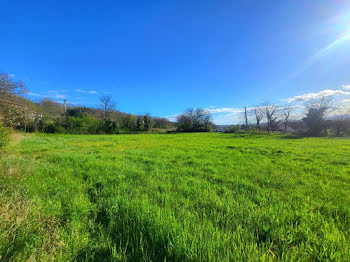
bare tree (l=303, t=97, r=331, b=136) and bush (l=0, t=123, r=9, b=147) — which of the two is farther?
bare tree (l=303, t=97, r=331, b=136)

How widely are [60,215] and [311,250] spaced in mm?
3640

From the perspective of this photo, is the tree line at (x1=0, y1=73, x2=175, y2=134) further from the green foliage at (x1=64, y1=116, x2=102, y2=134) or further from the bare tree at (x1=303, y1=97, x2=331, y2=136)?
the bare tree at (x1=303, y1=97, x2=331, y2=136)

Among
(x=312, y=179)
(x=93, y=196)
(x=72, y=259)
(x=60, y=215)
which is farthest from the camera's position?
(x=312, y=179)

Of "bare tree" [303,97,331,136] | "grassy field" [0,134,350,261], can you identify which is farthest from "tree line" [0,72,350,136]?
"grassy field" [0,134,350,261]

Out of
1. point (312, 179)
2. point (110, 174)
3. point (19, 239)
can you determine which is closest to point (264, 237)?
point (19, 239)

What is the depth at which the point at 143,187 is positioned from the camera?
11.1 feet

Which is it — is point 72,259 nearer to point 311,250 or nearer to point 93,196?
point 93,196

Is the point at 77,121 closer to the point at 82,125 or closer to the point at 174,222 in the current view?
the point at 82,125

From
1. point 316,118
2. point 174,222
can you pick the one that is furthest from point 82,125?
point 316,118

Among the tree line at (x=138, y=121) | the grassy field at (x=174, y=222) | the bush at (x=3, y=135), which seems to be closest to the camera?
the grassy field at (x=174, y=222)

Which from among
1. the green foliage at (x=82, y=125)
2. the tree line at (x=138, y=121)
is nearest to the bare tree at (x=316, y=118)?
the tree line at (x=138, y=121)

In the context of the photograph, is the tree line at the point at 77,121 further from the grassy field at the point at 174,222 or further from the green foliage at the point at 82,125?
the grassy field at the point at 174,222

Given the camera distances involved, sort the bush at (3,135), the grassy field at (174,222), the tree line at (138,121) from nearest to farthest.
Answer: the grassy field at (174,222) → the bush at (3,135) → the tree line at (138,121)

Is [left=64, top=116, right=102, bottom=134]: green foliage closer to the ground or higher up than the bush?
higher up
